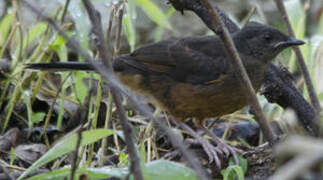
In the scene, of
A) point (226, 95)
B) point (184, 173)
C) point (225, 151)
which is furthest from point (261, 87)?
point (184, 173)

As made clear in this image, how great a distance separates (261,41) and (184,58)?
578 millimetres

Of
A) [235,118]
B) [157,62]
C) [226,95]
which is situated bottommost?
[235,118]

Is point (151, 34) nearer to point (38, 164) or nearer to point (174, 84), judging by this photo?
point (174, 84)

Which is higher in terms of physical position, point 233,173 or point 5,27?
point 5,27

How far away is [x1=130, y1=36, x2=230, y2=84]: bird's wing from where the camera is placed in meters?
3.81

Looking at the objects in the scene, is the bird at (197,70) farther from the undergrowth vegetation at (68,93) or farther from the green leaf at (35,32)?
the green leaf at (35,32)

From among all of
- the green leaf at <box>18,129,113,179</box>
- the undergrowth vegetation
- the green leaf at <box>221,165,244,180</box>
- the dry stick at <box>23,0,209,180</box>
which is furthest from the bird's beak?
the dry stick at <box>23,0,209,180</box>

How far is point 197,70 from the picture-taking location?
3818mm

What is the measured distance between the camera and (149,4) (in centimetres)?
349

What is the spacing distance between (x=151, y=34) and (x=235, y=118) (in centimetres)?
231

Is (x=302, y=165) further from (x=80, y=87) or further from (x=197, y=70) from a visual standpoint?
(x=197, y=70)

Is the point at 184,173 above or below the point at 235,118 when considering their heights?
above

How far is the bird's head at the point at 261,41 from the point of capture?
12.3ft

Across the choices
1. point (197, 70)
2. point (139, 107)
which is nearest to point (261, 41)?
point (197, 70)
